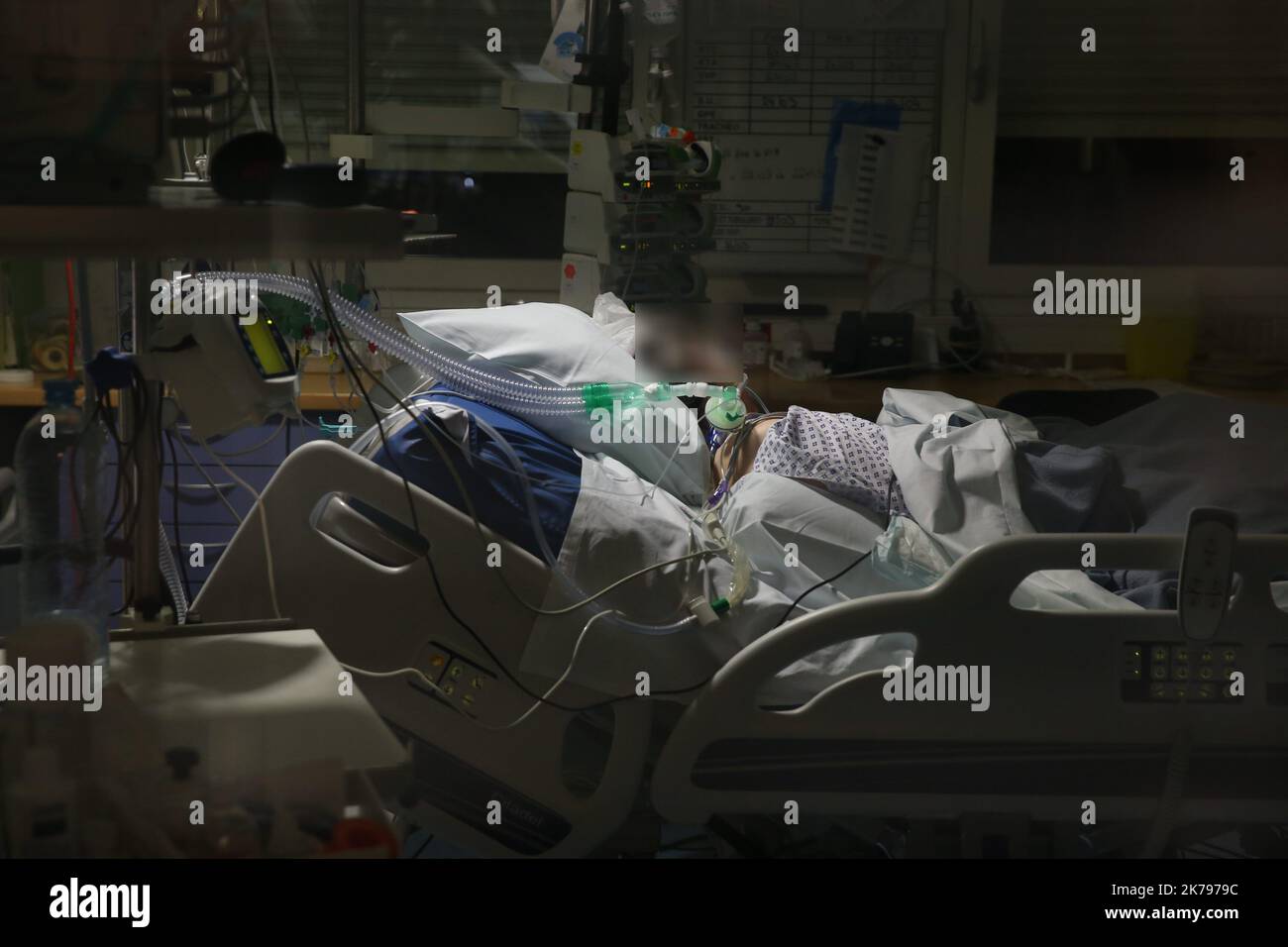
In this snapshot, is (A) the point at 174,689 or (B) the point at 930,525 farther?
(B) the point at 930,525

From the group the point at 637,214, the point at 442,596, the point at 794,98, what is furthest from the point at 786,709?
the point at 794,98

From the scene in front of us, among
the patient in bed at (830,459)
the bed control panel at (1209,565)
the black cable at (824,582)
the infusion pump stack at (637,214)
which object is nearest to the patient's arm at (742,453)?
the patient in bed at (830,459)

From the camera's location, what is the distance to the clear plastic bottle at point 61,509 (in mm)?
1110

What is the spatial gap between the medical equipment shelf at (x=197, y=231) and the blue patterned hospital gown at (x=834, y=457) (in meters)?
0.66

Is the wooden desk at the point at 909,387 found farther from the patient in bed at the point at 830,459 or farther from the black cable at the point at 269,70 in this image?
the black cable at the point at 269,70

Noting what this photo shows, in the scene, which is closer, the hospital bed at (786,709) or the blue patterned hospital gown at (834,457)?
the hospital bed at (786,709)

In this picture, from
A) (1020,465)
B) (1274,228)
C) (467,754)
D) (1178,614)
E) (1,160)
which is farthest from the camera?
(1274,228)

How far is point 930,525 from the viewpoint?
1350 millimetres

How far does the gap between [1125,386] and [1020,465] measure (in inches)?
35.7

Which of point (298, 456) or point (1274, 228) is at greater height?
point (1274, 228)

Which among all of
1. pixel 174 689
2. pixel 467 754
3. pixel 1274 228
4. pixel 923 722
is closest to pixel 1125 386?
pixel 1274 228

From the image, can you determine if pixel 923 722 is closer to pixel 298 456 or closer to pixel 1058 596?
pixel 1058 596

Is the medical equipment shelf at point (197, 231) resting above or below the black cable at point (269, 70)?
below

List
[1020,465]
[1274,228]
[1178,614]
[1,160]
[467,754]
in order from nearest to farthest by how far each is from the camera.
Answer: [1,160] < [1178,614] < [467,754] < [1020,465] < [1274,228]
